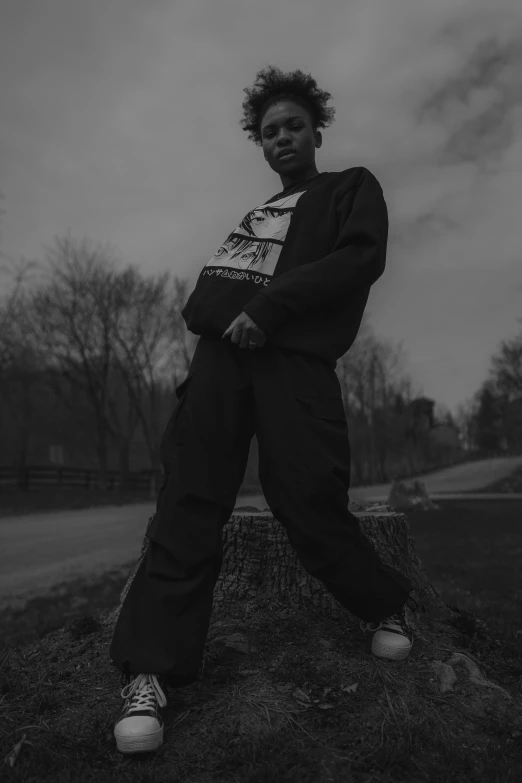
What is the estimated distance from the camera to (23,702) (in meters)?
2.10

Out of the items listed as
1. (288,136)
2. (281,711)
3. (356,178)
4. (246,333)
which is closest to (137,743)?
(281,711)

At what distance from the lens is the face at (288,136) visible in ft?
7.92

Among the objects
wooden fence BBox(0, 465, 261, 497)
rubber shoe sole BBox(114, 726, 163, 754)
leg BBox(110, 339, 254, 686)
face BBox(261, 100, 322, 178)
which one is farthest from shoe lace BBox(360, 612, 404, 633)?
wooden fence BBox(0, 465, 261, 497)

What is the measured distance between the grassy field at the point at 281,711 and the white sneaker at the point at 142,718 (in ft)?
0.19

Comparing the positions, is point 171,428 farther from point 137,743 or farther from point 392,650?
point 392,650

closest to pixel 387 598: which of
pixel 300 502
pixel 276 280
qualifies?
pixel 300 502

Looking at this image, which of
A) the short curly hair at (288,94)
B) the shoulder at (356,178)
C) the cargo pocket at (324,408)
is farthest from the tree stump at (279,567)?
the short curly hair at (288,94)

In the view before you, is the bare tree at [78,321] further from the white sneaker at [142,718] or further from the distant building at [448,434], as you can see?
the distant building at [448,434]

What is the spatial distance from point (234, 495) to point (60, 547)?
7.36 m

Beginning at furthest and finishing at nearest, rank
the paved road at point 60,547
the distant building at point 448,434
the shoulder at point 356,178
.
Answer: the distant building at point 448,434 → the paved road at point 60,547 → the shoulder at point 356,178

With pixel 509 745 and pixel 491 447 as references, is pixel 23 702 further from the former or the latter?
pixel 491 447

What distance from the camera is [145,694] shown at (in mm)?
1841

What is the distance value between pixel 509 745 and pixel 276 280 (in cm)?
170

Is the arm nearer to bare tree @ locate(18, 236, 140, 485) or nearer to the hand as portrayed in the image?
the hand
